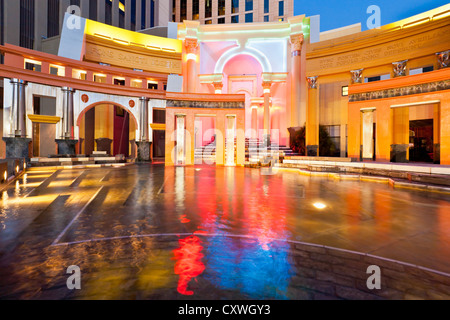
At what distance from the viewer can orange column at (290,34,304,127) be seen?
22.3 meters

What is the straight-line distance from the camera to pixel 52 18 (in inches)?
939

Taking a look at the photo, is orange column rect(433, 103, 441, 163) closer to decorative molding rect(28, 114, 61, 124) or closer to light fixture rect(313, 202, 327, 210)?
light fixture rect(313, 202, 327, 210)

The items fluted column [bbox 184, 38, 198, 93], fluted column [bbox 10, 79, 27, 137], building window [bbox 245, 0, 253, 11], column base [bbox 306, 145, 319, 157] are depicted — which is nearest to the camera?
fluted column [bbox 10, 79, 27, 137]

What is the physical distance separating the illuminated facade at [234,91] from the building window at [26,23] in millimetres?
2118

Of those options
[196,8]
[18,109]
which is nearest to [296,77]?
[18,109]

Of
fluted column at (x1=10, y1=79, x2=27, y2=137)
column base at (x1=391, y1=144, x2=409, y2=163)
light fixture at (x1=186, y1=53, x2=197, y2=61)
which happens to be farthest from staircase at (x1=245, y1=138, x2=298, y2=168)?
fluted column at (x1=10, y1=79, x2=27, y2=137)

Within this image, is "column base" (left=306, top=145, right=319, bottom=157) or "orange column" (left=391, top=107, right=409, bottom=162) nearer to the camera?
"orange column" (left=391, top=107, right=409, bottom=162)

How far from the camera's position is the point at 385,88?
14430mm

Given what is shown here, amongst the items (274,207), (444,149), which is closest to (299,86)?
(444,149)

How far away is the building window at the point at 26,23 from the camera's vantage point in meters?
21.0

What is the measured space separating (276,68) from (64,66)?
18.3 metres

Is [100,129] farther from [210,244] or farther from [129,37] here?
[210,244]

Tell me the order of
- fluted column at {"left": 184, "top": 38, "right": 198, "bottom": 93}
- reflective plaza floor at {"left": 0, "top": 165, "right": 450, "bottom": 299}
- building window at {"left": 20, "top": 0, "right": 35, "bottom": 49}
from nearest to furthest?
reflective plaza floor at {"left": 0, "top": 165, "right": 450, "bottom": 299}
building window at {"left": 20, "top": 0, "right": 35, "bottom": 49}
fluted column at {"left": 184, "top": 38, "right": 198, "bottom": 93}
